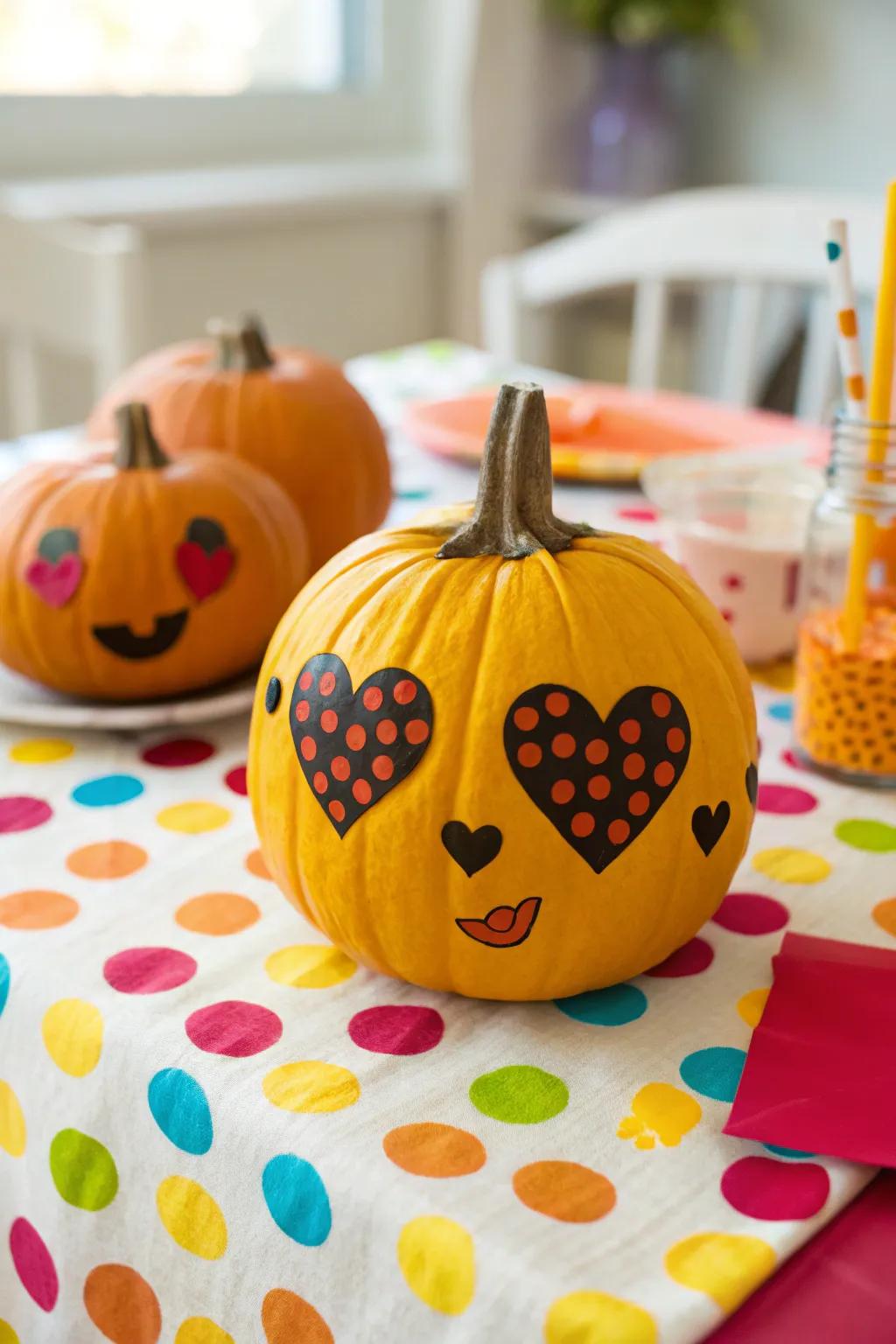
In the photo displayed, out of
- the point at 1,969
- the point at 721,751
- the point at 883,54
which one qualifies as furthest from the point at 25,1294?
the point at 883,54

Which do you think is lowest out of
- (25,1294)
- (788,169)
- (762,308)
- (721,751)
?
(25,1294)

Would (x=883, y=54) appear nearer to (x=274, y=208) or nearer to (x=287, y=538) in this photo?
(x=274, y=208)

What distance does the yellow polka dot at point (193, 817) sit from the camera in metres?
0.66

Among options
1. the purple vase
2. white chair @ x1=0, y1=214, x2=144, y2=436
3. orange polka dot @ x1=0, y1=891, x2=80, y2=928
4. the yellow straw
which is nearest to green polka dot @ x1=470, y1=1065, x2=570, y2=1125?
orange polka dot @ x1=0, y1=891, x2=80, y2=928

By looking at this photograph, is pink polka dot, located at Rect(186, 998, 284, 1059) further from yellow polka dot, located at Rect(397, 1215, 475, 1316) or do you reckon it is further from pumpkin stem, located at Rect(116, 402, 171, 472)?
pumpkin stem, located at Rect(116, 402, 171, 472)

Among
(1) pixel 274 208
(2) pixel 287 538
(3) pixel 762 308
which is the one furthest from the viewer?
(1) pixel 274 208

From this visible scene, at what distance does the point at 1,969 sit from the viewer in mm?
551

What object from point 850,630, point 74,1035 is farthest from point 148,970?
point 850,630

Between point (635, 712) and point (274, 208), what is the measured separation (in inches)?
Result: 75.5

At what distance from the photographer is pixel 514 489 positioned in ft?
1.73

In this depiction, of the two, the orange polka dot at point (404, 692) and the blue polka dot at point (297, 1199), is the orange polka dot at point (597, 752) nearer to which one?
the orange polka dot at point (404, 692)

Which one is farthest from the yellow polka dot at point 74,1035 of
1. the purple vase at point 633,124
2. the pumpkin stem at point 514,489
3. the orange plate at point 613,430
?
the purple vase at point 633,124

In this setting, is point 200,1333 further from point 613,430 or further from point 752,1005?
point 613,430

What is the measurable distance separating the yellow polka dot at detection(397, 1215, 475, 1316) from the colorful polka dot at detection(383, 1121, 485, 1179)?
2cm
